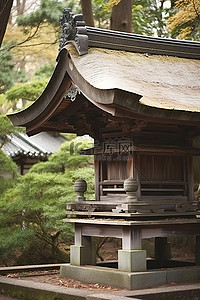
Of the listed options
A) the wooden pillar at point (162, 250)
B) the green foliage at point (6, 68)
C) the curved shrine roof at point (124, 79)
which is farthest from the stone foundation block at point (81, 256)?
the green foliage at point (6, 68)

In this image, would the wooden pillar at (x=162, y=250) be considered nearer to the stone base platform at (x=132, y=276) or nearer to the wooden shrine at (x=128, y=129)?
the wooden shrine at (x=128, y=129)

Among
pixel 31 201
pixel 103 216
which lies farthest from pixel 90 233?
pixel 31 201

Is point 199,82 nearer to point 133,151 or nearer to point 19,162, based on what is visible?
point 133,151

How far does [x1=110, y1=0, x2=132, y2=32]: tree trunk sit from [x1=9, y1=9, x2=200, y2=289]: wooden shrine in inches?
215

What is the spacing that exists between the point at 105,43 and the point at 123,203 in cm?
289

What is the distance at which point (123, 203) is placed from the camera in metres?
9.18

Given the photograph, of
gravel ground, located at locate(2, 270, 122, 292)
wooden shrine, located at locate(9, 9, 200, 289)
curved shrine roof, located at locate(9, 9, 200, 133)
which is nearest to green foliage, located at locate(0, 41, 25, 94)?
wooden shrine, located at locate(9, 9, 200, 289)

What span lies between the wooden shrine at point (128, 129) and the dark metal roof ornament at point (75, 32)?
17 millimetres

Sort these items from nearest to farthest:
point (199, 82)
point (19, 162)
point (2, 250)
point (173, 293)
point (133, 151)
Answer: point (173, 293), point (133, 151), point (199, 82), point (2, 250), point (19, 162)

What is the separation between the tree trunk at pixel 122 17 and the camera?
16078mm

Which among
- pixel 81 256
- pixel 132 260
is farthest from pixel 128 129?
pixel 81 256

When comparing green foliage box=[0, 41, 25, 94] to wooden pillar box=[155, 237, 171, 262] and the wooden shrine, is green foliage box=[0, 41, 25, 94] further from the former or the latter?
wooden pillar box=[155, 237, 171, 262]

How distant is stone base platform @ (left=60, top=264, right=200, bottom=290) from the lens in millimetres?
8594

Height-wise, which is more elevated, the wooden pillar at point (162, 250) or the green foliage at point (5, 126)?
the green foliage at point (5, 126)
